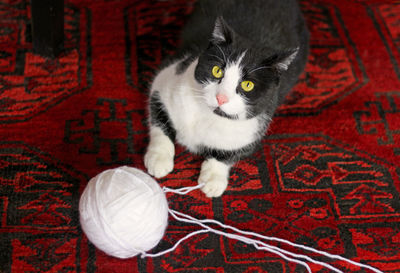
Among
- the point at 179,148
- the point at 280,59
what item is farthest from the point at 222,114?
the point at 179,148

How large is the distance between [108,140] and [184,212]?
0.35 metres

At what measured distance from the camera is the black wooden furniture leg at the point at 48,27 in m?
1.45

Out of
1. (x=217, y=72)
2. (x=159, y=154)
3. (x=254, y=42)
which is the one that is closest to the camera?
(x=217, y=72)

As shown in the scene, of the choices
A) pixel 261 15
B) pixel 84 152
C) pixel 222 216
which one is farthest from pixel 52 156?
pixel 261 15

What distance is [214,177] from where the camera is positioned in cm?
134

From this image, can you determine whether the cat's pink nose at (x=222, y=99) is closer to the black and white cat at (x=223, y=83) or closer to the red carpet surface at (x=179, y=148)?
the black and white cat at (x=223, y=83)

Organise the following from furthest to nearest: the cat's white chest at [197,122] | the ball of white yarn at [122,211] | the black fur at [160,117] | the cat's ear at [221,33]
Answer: the black fur at [160,117], the cat's white chest at [197,122], the cat's ear at [221,33], the ball of white yarn at [122,211]

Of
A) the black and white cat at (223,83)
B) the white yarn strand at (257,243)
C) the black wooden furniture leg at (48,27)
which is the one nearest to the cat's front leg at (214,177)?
the black and white cat at (223,83)

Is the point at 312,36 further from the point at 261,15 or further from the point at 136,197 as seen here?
the point at 136,197

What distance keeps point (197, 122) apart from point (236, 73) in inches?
9.5

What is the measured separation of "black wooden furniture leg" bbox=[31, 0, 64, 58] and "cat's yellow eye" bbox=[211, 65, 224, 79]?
0.64 m

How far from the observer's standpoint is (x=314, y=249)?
1256 millimetres

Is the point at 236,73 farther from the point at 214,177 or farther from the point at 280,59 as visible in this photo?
the point at 214,177

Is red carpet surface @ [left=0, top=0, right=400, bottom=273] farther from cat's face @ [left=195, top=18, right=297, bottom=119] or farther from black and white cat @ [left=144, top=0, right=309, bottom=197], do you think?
cat's face @ [left=195, top=18, right=297, bottom=119]
